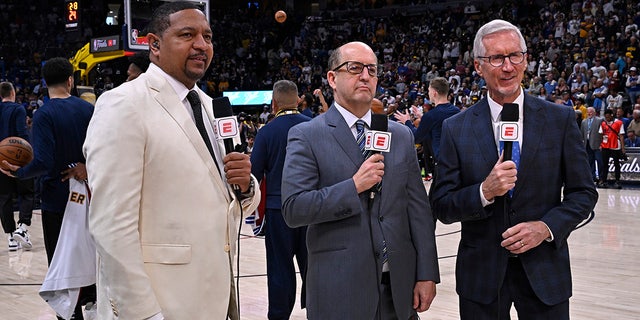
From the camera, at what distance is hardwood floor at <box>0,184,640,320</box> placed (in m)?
5.17

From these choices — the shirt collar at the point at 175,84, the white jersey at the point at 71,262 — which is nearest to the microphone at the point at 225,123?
the shirt collar at the point at 175,84

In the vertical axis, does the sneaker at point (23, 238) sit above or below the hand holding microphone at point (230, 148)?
below

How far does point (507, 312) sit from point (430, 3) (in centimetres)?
2600

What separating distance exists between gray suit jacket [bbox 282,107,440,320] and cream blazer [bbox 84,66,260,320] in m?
0.38

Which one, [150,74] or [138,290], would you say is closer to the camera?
[138,290]

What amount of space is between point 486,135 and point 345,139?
539 mm

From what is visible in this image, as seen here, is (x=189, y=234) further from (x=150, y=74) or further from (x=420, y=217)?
(x=420, y=217)

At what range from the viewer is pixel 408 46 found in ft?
81.1

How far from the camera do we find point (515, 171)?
236 cm

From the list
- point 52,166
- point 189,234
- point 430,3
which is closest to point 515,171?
point 189,234

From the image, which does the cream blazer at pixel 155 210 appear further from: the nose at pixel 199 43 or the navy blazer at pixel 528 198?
the navy blazer at pixel 528 198

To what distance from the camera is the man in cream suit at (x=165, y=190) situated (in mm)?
2070

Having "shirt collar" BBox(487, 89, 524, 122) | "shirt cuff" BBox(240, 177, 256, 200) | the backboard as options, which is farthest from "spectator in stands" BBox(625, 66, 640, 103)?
"shirt cuff" BBox(240, 177, 256, 200)

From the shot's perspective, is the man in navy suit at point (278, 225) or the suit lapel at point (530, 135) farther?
the man in navy suit at point (278, 225)
